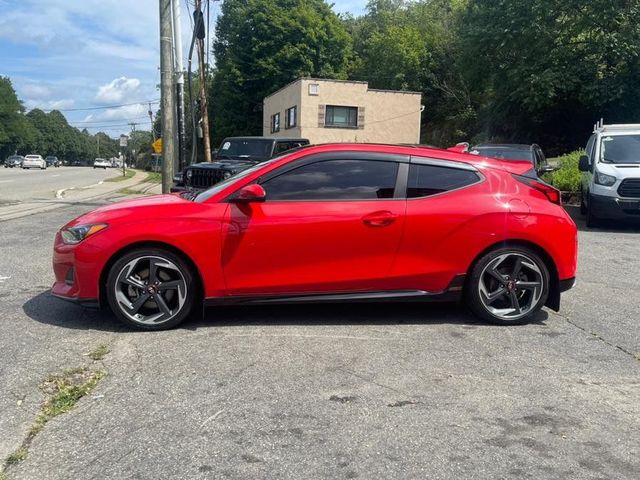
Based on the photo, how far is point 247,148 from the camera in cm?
1366

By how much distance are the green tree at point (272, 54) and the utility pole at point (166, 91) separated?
35211 millimetres

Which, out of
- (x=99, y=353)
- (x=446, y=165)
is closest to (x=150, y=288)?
(x=99, y=353)

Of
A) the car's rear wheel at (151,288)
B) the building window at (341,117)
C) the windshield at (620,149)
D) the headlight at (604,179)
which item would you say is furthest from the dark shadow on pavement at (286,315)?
the building window at (341,117)

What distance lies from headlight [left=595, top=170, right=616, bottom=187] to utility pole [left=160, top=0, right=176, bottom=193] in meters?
9.63

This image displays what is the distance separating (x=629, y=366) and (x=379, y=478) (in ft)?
8.24

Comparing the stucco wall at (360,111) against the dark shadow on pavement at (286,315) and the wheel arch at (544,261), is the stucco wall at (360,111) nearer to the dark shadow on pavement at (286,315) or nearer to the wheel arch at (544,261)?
the dark shadow on pavement at (286,315)

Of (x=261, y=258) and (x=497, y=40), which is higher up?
(x=497, y=40)

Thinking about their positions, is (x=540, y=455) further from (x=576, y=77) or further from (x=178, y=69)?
(x=576, y=77)

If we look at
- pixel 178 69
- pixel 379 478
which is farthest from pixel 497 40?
pixel 379 478

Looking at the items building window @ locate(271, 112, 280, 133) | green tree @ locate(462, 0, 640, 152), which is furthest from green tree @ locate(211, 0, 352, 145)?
green tree @ locate(462, 0, 640, 152)

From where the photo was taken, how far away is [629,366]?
→ 14.4 feet

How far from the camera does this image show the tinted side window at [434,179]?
5.25m

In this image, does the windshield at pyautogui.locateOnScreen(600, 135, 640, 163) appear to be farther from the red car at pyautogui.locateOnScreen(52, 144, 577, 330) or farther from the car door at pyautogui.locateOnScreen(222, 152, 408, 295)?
the car door at pyautogui.locateOnScreen(222, 152, 408, 295)

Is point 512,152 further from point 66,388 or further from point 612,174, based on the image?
point 66,388
